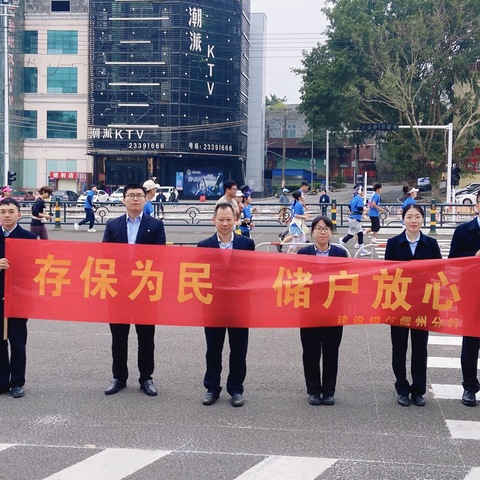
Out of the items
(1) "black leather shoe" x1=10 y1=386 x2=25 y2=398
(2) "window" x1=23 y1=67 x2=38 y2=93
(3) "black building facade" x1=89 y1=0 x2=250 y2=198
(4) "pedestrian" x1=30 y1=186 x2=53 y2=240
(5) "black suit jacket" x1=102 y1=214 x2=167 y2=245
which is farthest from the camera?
(2) "window" x1=23 y1=67 x2=38 y2=93

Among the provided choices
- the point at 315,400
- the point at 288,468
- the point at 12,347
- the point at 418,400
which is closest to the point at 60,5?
the point at 12,347

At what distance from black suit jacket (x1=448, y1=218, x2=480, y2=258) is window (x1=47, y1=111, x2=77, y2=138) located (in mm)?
58099

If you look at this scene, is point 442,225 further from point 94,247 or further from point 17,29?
point 17,29

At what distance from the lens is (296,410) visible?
676 centimetres

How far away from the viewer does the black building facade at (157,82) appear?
196 feet

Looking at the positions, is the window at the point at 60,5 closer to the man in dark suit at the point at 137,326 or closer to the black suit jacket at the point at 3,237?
the black suit jacket at the point at 3,237

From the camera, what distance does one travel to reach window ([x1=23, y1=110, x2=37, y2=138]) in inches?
2462

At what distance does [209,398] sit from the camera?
688 cm

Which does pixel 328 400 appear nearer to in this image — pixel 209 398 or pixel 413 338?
pixel 413 338

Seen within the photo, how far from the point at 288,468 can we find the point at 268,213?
23.2 m

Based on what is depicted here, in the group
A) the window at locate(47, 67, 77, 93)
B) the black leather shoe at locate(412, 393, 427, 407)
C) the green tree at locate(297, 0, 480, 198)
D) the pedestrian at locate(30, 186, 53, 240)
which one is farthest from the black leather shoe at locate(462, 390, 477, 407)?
the window at locate(47, 67, 77, 93)

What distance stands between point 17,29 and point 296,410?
2332 inches

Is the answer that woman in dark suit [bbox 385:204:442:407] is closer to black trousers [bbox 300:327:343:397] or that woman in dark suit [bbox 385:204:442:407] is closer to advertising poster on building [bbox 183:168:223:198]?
black trousers [bbox 300:327:343:397]

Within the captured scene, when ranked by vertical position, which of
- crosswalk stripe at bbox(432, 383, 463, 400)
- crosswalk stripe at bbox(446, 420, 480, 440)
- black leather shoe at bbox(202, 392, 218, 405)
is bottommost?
crosswalk stripe at bbox(446, 420, 480, 440)
